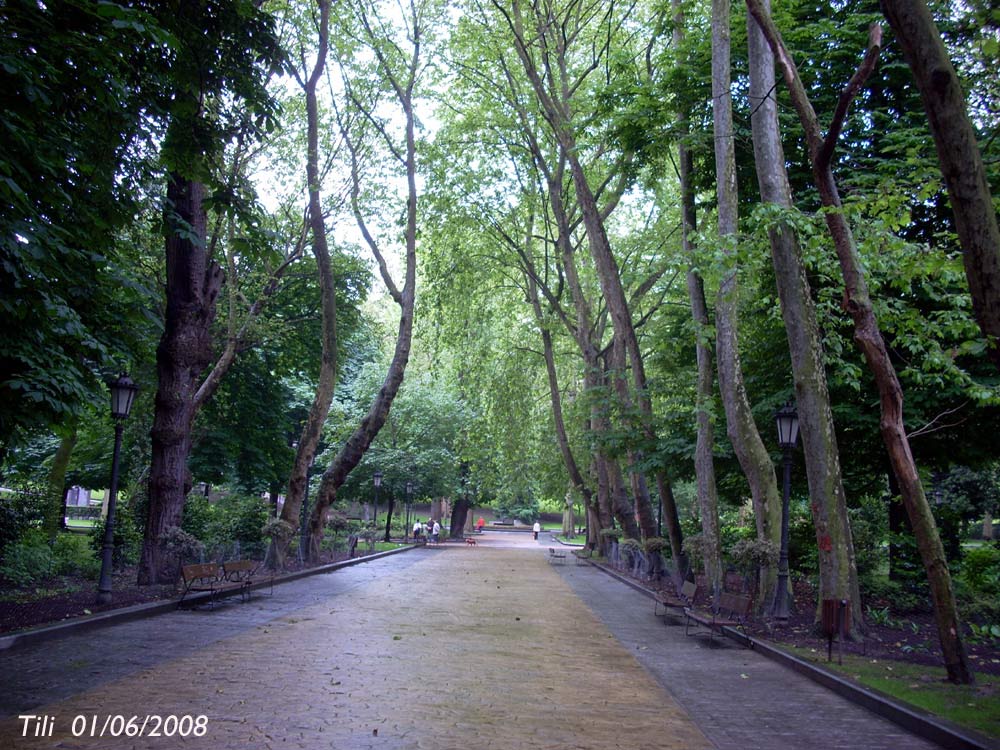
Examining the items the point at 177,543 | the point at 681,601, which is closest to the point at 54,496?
the point at 177,543

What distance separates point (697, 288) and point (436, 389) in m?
29.5

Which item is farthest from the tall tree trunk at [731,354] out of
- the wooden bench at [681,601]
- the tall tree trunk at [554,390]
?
the tall tree trunk at [554,390]

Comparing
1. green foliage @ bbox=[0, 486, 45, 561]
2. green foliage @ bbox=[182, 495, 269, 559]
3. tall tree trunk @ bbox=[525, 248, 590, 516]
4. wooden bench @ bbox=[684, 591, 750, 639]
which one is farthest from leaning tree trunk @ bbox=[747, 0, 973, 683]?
tall tree trunk @ bbox=[525, 248, 590, 516]

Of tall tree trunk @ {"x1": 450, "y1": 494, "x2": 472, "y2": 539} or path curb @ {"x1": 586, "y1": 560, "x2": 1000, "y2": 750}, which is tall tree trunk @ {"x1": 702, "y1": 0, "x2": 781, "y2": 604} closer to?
path curb @ {"x1": 586, "y1": 560, "x2": 1000, "y2": 750}

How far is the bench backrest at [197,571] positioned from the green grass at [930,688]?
9.52 metres

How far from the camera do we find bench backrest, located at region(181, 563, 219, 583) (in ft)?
41.6

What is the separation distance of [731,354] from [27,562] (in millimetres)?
14094

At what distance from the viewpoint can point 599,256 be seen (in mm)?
20250

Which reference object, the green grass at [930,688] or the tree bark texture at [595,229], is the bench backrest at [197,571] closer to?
the green grass at [930,688]

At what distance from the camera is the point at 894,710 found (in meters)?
7.04

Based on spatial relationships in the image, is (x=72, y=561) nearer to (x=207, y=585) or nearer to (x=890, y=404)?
(x=207, y=585)

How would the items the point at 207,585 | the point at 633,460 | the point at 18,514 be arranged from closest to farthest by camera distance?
the point at 207,585, the point at 18,514, the point at 633,460

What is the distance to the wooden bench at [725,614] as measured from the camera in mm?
11328

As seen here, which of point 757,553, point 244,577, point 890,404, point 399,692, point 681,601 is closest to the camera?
point 399,692
